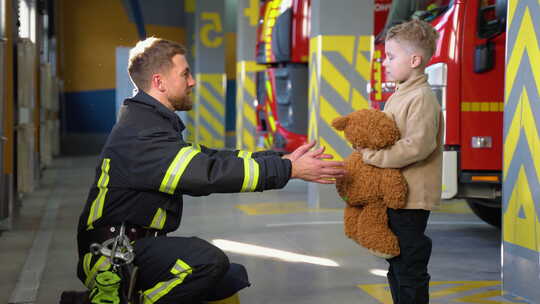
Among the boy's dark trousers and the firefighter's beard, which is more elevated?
the firefighter's beard

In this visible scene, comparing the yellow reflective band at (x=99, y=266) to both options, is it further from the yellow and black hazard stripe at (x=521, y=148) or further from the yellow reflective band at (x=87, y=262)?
the yellow and black hazard stripe at (x=521, y=148)

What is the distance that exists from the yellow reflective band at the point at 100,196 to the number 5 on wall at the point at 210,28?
53.5 feet

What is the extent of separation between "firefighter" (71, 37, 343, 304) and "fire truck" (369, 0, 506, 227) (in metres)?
2.27

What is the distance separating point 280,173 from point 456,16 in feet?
8.73

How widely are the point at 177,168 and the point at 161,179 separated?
81 millimetres

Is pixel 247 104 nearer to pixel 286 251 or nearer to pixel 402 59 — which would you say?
pixel 286 251

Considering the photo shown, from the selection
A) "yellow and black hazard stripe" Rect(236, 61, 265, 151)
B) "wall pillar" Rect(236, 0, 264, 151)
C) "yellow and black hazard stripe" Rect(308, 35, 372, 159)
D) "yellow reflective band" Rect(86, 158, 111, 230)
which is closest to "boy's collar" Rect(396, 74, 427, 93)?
"yellow reflective band" Rect(86, 158, 111, 230)

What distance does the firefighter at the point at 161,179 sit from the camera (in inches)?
112

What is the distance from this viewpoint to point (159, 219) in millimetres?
3047

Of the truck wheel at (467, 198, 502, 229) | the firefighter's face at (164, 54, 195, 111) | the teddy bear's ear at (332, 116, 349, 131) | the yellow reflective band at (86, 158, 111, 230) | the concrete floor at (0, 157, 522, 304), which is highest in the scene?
the firefighter's face at (164, 54, 195, 111)

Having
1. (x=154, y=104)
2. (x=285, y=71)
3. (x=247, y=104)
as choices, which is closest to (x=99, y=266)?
(x=154, y=104)

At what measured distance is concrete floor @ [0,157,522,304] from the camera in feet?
14.1

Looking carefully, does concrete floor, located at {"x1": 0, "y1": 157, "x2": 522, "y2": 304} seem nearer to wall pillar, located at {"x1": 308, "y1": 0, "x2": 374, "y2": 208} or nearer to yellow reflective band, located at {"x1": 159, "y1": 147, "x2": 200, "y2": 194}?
wall pillar, located at {"x1": 308, "y1": 0, "x2": 374, "y2": 208}

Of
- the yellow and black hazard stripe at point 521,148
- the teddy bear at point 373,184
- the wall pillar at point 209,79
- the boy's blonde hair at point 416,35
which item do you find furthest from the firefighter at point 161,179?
the wall pillar at point 209,79
